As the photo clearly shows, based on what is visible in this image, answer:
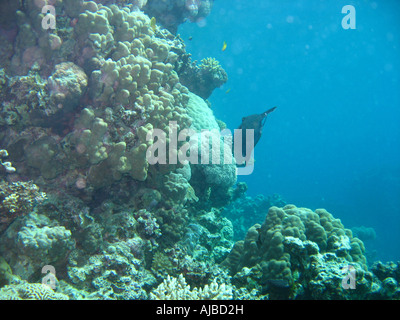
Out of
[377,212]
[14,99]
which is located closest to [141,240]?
[14,99]

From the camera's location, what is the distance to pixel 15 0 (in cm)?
415

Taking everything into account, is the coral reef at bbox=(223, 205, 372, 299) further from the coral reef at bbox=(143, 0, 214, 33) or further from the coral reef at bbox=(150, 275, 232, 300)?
the coral reef at bbox=(143, 0, 214, 33)

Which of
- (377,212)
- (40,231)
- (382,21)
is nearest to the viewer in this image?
(40,231)

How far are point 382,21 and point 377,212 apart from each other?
41346 mm

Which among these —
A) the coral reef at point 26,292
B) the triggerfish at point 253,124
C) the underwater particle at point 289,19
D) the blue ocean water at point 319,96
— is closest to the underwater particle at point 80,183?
the coral reef at point 26,292

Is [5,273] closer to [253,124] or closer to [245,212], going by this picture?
[253,124]

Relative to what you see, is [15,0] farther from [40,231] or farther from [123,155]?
[40,231]

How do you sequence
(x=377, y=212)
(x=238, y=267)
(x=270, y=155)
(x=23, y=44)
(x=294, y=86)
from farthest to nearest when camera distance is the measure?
(x=294, y=86) → (x=270, y=155) → (x=377, y=212) → (x=238, y=267) → (x=23, y=44)

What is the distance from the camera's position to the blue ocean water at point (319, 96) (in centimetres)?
4941

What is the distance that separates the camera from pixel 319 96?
118 m

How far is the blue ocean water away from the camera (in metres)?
49.4

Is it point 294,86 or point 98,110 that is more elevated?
point 294,86

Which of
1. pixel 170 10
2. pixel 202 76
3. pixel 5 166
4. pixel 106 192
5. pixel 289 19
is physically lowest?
pixel 106 192

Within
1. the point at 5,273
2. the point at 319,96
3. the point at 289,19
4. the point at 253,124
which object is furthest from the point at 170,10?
the point at 319,96
